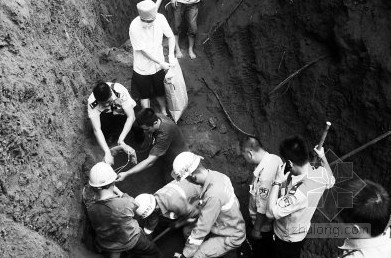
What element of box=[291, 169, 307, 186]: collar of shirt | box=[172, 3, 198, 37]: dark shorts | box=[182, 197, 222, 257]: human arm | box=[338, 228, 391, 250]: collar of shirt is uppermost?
box=[172, 3, 198, 37]: dark shorts

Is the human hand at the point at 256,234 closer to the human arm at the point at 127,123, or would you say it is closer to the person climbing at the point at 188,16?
the human arm at the point at 127,123

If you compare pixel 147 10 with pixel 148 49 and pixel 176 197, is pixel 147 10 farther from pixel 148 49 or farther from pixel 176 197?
pixel 176 197

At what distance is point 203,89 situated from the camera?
22.2 ft

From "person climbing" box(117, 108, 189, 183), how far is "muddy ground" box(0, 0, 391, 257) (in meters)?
0.46

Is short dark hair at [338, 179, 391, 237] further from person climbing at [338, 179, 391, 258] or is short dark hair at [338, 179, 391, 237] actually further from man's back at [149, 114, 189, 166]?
man's back at [149, 114, 189, 166]

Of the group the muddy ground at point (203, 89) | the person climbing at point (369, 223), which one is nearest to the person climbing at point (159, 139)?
the muddy ground at point (203, 89)

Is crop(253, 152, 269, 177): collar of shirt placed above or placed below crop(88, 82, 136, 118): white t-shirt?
below

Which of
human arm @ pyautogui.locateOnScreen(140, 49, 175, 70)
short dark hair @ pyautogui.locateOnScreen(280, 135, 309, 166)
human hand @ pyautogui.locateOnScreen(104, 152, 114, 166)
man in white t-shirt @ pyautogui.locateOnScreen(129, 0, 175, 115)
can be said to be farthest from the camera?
human arm @ pyautogui.locateOnScreen(140, 49, 175, 70)

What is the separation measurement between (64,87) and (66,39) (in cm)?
73

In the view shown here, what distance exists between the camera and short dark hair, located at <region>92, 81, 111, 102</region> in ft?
15.1

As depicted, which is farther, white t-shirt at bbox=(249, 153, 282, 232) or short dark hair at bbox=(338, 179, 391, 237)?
white t-shirt at bbox=(249, 153, 282, 232)

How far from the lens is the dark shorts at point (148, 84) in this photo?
549 cm

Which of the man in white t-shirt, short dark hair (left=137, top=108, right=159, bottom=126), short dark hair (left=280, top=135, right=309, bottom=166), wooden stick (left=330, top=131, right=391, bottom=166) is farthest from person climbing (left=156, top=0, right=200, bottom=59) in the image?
short dark hair (left=280, top=135, right=309, bottom=166)

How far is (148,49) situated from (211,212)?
237 cm
